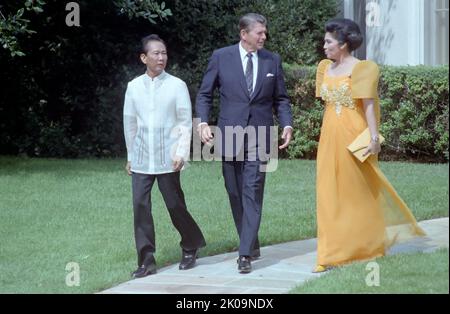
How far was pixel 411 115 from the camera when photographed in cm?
1345

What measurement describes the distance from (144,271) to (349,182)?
5.89 ft

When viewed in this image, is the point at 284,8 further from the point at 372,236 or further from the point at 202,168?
the point at 372,236

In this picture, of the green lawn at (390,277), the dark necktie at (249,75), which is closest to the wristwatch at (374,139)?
the green lawn at (390,277)

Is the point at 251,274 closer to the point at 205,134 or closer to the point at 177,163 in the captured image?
the point at 177,163

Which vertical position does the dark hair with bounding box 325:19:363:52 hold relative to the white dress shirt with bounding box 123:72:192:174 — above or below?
above

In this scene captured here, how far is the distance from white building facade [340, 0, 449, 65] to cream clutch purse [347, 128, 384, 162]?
6.43 meters

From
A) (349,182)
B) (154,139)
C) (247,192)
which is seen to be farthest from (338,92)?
(154,139)

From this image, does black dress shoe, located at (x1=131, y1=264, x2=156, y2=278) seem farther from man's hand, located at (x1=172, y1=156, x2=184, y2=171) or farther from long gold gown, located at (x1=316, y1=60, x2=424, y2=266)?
long gold gown, located at (x1=316, y1=60, x2=424, y2=266)

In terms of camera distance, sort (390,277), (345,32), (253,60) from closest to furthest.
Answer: (390,277) < (345,32) < (253,60)

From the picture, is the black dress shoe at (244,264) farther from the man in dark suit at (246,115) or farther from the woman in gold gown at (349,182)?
the woman in gold gown at (349,182)

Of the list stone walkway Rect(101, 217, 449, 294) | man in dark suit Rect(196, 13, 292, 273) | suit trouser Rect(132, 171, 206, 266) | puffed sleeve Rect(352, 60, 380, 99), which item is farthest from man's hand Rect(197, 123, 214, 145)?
puffed sleeve Rect(352, 60, 380, 99)

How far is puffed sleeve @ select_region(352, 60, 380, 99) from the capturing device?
23.9ft
